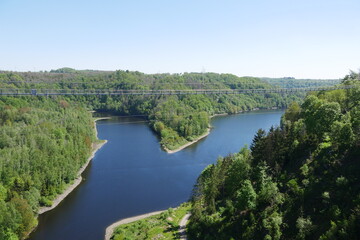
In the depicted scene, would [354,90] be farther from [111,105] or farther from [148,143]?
[111,105]

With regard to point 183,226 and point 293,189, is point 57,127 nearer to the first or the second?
point 183,226

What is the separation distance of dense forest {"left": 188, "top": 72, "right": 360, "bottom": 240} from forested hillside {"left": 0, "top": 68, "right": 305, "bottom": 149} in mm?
23870

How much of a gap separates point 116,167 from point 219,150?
14211mm

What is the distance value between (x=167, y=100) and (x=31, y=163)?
4325cm

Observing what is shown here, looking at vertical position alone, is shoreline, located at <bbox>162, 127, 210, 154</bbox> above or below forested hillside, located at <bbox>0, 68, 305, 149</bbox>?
below

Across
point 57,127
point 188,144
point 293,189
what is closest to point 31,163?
point 57,127

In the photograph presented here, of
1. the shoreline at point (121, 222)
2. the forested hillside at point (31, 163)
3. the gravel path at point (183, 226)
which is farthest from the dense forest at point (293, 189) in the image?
the forested hillside at point (31, 163)

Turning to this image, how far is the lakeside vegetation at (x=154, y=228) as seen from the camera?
62.8 feet

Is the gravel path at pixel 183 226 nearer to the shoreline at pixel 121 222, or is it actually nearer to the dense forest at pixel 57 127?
the shoreline at pixel 121 222

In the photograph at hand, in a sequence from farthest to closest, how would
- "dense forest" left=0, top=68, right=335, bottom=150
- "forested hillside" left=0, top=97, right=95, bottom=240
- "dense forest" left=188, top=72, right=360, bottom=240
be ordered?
"dense forest" left=0, top=68, right=335, bottom=150 < "forested hillside" left=0, top=97, right=95, bottom=240 < "dense forest" left=188, top=72, right=360, bottom=240

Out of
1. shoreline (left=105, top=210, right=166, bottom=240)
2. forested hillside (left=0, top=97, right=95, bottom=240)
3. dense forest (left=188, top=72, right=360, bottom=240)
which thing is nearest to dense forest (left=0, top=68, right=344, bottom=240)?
forested hillside (left=0, top=97, right=95, bottom=240)

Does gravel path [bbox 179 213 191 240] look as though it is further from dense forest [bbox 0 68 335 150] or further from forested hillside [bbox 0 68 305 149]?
forested hillside [bbox 0 68 305 149]

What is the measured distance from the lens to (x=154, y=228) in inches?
798

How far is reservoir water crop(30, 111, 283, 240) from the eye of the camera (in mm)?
22328
